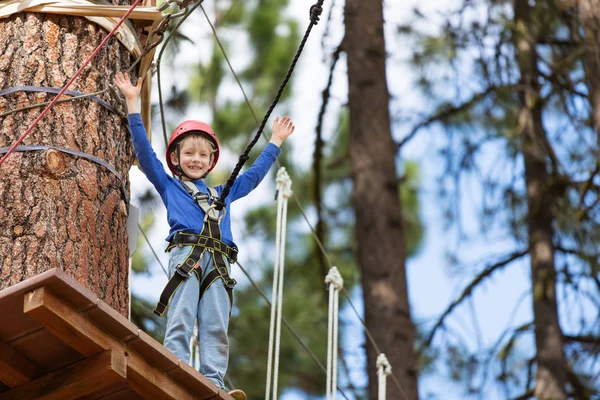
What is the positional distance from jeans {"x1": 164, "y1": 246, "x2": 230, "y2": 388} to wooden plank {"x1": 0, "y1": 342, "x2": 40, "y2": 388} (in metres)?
0.57

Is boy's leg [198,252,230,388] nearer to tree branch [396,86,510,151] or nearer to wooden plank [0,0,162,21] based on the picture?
wooden plank [0,0,162,21]

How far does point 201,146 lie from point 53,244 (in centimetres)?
77

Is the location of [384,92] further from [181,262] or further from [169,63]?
[181,262]

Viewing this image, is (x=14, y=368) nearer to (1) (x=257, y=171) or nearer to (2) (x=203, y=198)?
(2) (x=203, y=198)

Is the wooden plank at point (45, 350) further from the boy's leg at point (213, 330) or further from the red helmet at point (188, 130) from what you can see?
the red helmet at point (188, 130)

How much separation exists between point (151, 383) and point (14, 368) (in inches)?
15.8

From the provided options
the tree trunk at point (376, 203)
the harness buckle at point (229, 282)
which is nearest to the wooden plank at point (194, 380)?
the harness buckle at point (229, 282)

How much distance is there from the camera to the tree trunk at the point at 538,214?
7785 mm

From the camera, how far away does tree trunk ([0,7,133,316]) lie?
138 inches

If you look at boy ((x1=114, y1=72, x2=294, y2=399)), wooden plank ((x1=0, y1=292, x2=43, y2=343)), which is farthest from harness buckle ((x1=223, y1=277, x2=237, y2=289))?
wooden plank ((x1=0, y1=292, x2=43, y2=343))

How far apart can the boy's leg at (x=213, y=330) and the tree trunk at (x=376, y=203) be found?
9.64ft

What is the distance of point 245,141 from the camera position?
420 inches

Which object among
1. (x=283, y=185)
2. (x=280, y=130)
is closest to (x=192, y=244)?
(x=280, y=130)

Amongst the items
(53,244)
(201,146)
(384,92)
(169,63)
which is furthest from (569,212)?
(53,244)
